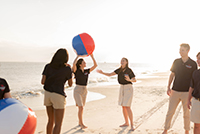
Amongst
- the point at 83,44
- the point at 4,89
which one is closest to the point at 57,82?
the point at 4,89

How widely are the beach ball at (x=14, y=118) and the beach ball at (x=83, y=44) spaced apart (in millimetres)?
2065

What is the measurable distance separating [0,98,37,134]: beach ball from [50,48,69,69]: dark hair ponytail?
883 mm

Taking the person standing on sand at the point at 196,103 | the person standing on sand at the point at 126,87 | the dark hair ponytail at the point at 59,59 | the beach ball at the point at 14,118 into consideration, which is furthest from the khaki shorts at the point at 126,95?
the beach ball at the point at 14,118

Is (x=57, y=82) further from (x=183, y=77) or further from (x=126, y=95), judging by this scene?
(x=183, y=77)

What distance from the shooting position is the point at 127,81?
4789mm

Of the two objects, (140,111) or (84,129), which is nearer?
(84,129)

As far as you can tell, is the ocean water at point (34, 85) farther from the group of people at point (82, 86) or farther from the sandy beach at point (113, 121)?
the sandy beach at point (113, 121)

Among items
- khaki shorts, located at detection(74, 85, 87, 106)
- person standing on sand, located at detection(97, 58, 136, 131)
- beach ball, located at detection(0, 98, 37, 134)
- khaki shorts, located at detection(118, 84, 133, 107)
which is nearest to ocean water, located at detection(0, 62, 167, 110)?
person standing on sand, located at detection(97, 58, 136, 131)

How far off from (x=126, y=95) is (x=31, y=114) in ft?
8.85

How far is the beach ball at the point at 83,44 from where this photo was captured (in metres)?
4.37

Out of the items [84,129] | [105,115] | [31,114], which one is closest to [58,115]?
[31,114]

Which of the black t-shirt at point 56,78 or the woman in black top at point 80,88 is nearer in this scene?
the black t-shirt at point 56,78

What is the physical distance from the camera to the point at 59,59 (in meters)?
3.12

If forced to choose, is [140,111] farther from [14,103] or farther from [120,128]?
[14,103]
